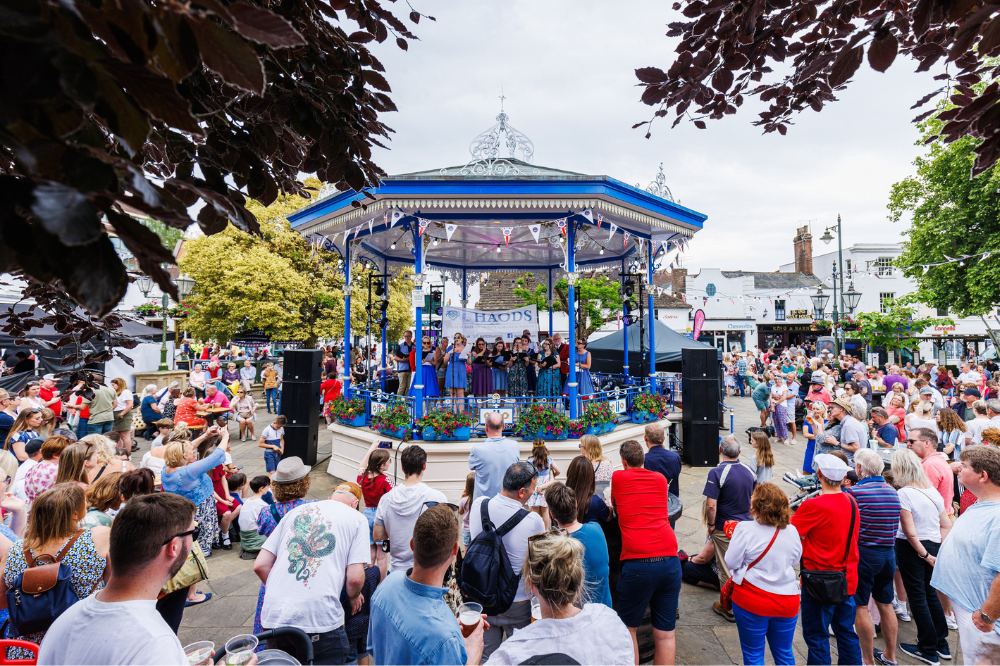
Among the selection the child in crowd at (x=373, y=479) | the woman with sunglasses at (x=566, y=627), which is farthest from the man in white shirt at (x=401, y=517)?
the woman with sunglasses at (x=566, y=627)

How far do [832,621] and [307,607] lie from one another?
3.72 meters

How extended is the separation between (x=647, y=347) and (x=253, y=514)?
1121 cm

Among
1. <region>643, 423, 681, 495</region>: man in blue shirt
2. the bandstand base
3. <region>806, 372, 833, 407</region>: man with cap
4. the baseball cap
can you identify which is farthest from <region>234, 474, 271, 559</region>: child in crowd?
<region>806, 372, 833, 407</region>: man with cap

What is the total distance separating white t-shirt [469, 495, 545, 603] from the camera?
127 inches

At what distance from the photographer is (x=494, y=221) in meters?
8.95

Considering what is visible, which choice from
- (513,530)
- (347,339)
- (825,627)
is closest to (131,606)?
(513,530)

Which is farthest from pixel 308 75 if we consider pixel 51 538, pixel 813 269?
pixel 813 269

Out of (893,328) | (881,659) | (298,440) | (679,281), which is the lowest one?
(881,659)

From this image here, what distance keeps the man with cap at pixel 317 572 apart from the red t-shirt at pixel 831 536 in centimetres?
311

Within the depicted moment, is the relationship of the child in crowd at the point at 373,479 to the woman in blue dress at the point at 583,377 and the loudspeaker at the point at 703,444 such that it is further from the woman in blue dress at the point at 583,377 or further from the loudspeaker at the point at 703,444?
the loudspeaker at the point at 703,444

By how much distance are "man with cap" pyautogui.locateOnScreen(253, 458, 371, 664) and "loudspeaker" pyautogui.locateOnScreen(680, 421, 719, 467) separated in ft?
27.4

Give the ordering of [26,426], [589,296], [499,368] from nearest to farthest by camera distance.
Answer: [26,426]
[499,368]
[589,296]

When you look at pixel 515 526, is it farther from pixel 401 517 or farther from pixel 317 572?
pixel 317 572

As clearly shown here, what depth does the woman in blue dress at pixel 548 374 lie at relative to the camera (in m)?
9.55
